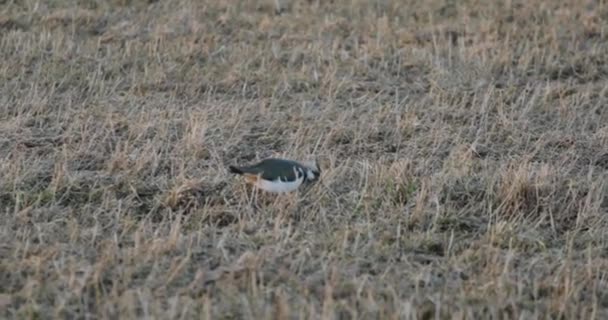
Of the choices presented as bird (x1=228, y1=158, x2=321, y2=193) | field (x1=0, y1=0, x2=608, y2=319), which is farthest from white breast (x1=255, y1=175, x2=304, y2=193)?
field (x1=0, y1=0, x2=608, y2=319)

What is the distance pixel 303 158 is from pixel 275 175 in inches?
46.2

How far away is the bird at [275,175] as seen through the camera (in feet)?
18.1

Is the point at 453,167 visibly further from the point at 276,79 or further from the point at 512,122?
the point at 276,79

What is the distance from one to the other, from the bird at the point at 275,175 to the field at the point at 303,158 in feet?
0.44

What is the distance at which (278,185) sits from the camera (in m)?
5.53

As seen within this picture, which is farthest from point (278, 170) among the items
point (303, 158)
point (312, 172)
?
point (303, 158)

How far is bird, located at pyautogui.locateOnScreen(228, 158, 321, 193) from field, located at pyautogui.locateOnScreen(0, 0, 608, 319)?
14 centimetres

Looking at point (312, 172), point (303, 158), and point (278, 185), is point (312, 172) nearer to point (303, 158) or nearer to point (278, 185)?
point (278, 185)

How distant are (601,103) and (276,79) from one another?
2.93 metres

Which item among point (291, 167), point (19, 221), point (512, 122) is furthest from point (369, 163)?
point (19, 221)

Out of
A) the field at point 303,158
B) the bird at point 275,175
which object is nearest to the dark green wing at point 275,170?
the bird at point 275,175

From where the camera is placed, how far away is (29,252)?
16.0 ft

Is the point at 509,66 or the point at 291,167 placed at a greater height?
the point at 291,167

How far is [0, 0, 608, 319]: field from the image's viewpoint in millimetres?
4621
